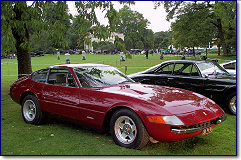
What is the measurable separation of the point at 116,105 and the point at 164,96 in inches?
35.2

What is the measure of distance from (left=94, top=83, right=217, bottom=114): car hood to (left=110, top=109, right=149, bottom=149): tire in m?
0.36

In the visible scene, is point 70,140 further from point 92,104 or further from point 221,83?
point 221,83

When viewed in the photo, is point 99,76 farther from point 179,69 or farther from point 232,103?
point 232,103

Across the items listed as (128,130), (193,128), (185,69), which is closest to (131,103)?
(128,130)

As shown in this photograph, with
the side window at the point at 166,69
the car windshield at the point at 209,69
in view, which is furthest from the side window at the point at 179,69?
the car windshield at the point at 209,69

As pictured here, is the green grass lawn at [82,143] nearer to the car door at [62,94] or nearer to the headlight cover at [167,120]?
the car door at [62,94]

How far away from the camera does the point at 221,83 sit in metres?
6.59

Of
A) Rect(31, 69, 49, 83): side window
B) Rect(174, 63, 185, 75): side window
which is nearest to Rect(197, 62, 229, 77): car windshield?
Rect(174, 63, 185, 75): side window

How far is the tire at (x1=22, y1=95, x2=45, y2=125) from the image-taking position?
5577mm

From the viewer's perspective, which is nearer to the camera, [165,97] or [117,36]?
[165,97]

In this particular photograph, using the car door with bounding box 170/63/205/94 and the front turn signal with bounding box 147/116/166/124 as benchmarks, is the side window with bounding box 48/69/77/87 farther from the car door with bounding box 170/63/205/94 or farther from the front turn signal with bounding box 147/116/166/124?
the car door with bounding box 170/63/205/94

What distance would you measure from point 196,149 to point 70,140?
226 centimetres

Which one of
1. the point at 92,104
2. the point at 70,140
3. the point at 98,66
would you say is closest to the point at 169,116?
the point at 92,104

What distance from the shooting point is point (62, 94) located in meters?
5.13
